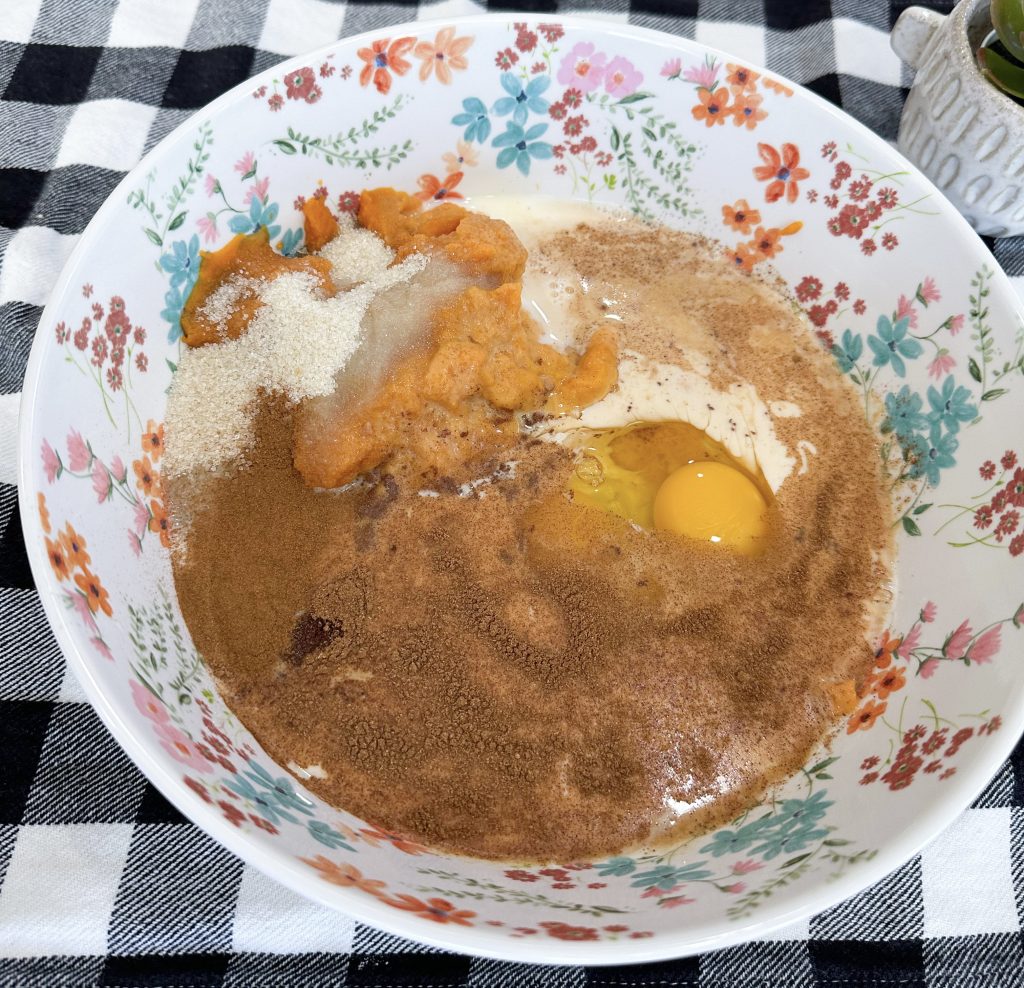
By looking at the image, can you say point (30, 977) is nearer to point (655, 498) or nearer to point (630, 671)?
point (630, 671)

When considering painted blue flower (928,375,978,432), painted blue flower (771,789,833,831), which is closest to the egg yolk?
painted blue flower (928,375,978,432)

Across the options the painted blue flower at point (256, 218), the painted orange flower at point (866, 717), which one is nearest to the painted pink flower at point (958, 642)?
the painted orange flower at point (866, 717)

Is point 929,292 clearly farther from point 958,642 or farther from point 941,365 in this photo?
point 958,642

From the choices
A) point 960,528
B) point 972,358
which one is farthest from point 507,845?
point 972,358

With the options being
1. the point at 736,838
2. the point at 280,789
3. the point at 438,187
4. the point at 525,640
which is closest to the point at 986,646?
the point at 736,838

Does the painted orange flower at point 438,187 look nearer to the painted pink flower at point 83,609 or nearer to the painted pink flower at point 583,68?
the painted pink flower at point 583,68
